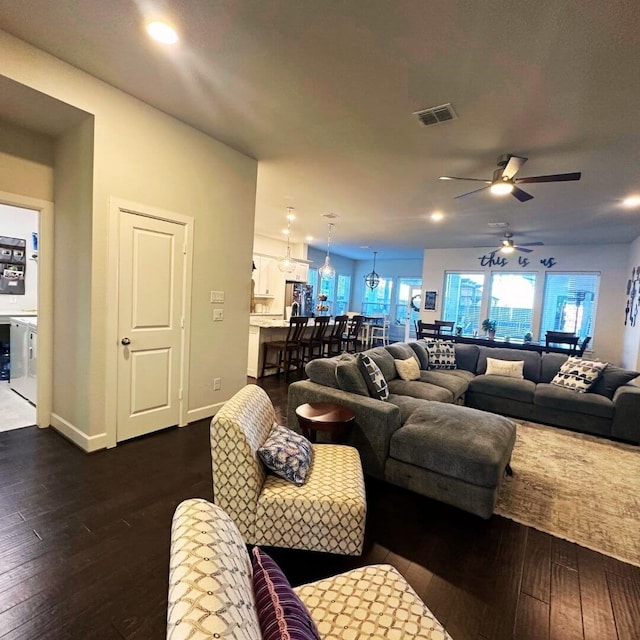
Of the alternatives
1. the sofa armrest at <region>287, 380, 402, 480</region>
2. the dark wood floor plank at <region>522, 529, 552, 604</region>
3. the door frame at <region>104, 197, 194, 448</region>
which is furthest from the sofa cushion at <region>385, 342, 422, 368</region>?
the door frame at <region>104, 197, 194, 448</region>

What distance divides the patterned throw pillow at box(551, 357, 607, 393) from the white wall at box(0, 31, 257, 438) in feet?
13.4

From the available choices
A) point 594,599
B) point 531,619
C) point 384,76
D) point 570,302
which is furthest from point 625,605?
point 570,302

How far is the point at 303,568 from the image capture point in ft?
6.06

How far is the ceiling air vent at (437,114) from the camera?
2686 mm

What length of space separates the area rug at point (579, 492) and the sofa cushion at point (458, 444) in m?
0.37

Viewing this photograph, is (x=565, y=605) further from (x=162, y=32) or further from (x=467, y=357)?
(x=467, y=357)

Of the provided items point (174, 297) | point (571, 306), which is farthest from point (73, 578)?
point (571, 306)

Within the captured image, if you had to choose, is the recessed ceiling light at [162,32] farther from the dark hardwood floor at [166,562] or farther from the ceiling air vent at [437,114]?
the dark hardwood floor at [166,562]

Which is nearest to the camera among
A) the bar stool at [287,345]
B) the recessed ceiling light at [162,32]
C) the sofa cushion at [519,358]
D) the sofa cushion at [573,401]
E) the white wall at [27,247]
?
the recessed ceiling light at [162,32]

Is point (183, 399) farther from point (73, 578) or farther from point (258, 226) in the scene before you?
point (258, 226)

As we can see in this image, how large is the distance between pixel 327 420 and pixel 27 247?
221 inches

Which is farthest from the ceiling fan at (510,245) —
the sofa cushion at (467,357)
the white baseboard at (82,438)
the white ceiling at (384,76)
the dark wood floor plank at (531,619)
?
the white baseboard at (82,438)

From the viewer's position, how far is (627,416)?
3.79 m

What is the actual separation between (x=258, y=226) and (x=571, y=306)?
271 inches
